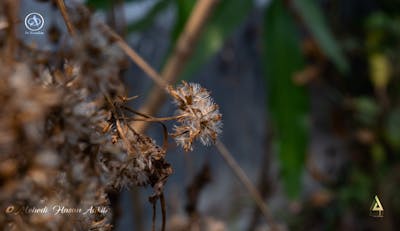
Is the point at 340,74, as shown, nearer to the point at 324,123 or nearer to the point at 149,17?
the point at 324,123

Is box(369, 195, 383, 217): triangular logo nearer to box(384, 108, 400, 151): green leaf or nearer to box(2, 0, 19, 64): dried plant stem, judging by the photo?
box(2, 0, 19, 64): dried plant stem

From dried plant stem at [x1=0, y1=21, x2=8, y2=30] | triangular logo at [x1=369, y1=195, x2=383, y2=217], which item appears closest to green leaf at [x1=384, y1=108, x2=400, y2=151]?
triangular logo at [x1=369, y1=195, x2=383, y2=217]

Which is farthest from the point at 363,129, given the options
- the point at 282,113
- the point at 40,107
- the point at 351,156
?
the point at 40,107

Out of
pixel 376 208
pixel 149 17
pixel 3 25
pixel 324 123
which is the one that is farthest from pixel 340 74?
pixel 3 25

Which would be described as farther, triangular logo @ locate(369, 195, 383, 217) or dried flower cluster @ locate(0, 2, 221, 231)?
triangular logo @ locate(369, 195, 383, 217)

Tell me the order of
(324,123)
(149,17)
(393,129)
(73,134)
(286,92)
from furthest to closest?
1. (324,123)
2. (393,129)
3. (286,92)
4. (149,17)
5. (73,134)

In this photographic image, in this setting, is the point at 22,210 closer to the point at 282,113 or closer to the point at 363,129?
the point at 282,113

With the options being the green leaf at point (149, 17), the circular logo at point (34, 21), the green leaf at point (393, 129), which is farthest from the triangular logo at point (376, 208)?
the green leaf at point (393, 129)
